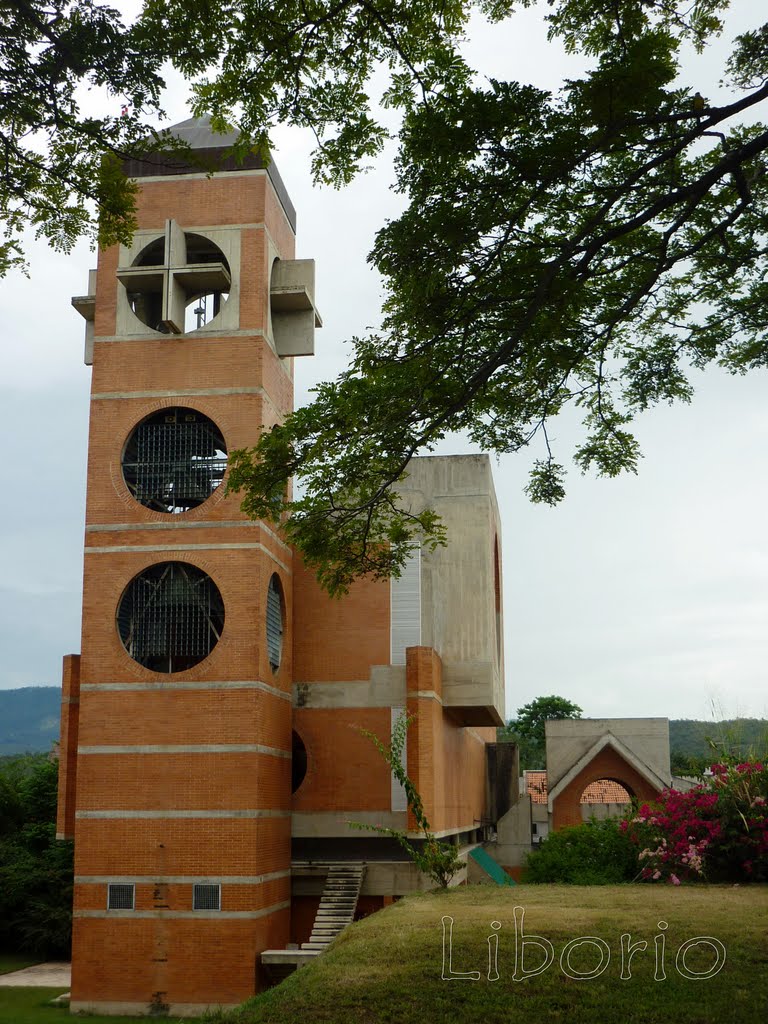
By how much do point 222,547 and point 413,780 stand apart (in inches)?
244

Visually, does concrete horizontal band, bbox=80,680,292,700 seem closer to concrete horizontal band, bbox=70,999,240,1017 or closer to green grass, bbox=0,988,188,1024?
concrete horizontal band, bbox=70,999,240,1017

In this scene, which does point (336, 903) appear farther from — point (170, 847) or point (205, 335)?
point (205, 335)

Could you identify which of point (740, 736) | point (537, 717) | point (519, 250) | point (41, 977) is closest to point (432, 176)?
point (519, 250)

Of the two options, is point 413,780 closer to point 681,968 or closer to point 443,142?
point 681,968

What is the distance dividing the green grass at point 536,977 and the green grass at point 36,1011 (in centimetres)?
963

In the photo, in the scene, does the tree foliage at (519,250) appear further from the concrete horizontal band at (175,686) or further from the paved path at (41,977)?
the paved path at (41,977)

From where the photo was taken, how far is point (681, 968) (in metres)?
10.4

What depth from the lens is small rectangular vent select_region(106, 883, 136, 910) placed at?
862 inches

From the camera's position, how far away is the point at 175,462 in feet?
78.2

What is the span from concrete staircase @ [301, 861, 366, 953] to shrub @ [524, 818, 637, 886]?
3.75 metres

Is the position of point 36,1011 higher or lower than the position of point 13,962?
higher

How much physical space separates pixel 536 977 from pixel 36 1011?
14934mm

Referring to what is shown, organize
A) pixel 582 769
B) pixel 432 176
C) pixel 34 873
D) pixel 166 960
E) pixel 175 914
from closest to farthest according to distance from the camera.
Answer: pixel 432 176, pixel 166 960, pixel 175 914, pixel 34 873, pixel 582 769

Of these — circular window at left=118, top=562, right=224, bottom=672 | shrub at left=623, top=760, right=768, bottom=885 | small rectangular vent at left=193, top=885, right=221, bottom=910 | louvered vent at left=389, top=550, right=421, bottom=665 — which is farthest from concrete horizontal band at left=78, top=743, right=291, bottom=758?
shrub at left=623, top=760, right=768, bottom=885
